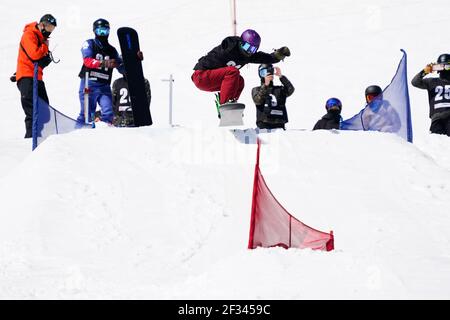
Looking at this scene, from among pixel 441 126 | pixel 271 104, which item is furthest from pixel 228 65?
pixel 441 126

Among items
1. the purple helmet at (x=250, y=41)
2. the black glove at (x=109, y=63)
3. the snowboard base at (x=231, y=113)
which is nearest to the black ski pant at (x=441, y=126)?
the purple helmet at (x=250, y=41)

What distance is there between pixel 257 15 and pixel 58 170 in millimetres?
16183

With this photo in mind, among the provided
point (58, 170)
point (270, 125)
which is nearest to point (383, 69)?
point (270, 125)

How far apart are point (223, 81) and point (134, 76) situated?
177cm

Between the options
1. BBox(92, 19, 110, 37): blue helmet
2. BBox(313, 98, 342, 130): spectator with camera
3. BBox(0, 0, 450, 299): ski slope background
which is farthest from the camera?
BBox(313, 98, 342, 130): spectator with camera

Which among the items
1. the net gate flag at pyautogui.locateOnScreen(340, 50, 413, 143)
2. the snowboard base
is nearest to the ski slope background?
the snowboard base

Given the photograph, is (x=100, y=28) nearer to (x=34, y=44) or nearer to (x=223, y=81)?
(x=34, y=44)

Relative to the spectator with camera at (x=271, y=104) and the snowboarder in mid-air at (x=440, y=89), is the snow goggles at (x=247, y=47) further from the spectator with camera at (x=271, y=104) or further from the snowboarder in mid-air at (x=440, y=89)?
the snowboarder in mid-air at (x=440, y=89)

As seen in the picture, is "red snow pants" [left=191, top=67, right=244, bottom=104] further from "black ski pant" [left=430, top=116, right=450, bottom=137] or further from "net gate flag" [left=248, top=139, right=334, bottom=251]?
"black ski pant" [left=430, top=116, right=450, bottom=137]

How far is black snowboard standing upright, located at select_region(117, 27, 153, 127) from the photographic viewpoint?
32.5 feet

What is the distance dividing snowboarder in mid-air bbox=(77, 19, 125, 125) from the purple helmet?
8.72ft

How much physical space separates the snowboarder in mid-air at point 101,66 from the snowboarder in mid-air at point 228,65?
2245 mm

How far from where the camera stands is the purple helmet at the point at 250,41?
8.66 metres

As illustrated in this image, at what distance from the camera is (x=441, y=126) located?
A: 39.0 feet
